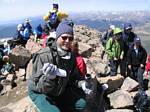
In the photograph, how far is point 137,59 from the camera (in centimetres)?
1844

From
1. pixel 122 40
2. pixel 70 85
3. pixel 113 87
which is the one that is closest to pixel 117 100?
pixel 113 87

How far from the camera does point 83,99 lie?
25.6 feet

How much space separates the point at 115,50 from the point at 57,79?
37.8 ft

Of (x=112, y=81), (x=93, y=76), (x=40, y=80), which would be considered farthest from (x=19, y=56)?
(x=40, y=80)

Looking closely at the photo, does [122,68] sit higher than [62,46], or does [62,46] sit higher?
[62,46]

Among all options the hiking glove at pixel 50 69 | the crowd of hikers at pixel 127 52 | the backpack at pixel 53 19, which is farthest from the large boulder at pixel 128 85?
the hiking glove at pixel 50 69

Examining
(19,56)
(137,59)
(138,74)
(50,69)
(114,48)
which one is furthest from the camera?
(19,56)

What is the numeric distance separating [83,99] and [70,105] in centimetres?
29

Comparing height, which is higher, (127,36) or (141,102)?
(127,36)

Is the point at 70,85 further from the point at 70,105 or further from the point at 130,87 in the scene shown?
the point at 130,87

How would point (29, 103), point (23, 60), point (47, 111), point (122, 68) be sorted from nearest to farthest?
point (47, 111) < point (29, 103) < point (122, 68) < point (23, 60)

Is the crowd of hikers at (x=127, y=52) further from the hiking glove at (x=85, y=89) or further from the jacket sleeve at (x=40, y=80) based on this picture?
the jacket sleeve at (x=40, y=80)

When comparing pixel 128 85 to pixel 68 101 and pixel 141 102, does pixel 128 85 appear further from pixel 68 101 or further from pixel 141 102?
pixel 68 101

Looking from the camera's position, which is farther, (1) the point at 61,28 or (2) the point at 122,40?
(2) the point at 122,40
